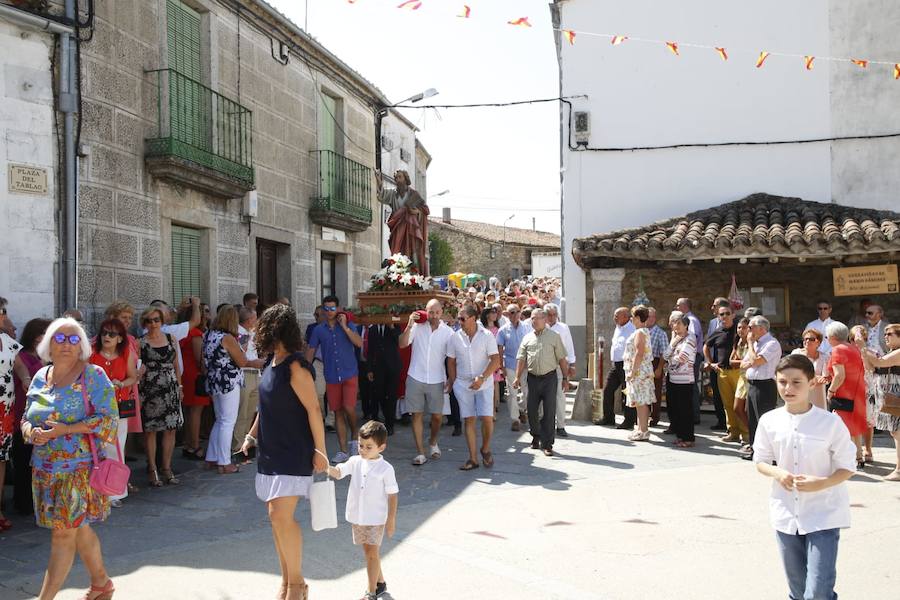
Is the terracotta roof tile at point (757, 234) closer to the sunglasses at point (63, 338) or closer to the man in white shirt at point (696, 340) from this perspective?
the man in white shirt at point (696, 340)

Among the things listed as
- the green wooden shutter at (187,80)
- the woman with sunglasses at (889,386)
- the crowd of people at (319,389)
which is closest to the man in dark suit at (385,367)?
the crowd of people at (319,389)

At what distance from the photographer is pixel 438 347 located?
841cm

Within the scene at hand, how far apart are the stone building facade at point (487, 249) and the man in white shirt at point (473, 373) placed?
3387cm

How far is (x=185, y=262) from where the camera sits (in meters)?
10.6

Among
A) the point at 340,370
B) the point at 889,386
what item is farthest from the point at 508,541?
the point at 889,386

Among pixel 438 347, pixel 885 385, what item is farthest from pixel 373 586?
pixel 885 385

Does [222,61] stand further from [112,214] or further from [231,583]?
[231,583]

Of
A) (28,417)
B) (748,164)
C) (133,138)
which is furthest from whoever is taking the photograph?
(748,164)

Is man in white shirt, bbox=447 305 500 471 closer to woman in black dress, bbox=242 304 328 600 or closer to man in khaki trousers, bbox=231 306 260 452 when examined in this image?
man in khaki trousers, bbox=231 306 260 452

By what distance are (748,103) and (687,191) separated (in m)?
1.86

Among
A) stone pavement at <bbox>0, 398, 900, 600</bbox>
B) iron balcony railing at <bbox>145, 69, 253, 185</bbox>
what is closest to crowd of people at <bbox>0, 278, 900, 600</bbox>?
stone pavement at <bbox>0, 398, 900, 600</bbox>

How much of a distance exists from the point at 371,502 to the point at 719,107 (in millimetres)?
12316

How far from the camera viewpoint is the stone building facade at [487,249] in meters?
42.8

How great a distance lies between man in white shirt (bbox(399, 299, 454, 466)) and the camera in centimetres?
834
